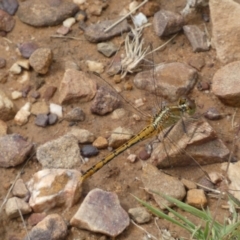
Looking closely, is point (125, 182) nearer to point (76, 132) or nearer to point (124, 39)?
point (76, 132)

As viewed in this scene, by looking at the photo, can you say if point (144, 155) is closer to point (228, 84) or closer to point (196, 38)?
point (228, 84)

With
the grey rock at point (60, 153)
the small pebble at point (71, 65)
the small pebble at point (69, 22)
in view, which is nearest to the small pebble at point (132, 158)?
the grey rock at point (60, 153)

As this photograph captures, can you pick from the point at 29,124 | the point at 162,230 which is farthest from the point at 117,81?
the point at 162,230

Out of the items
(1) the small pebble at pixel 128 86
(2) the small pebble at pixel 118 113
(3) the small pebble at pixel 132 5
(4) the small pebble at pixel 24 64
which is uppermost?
(4) the small pebble at pixel 24 64

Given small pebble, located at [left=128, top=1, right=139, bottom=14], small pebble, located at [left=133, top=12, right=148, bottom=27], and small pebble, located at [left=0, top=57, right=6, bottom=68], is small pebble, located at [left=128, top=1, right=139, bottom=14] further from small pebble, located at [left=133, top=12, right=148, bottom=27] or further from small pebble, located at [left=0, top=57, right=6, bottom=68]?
small pebble, located at [left=0, top=57, right=6, bottom=68]

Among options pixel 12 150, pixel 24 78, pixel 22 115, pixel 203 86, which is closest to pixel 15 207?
pixel 12 150

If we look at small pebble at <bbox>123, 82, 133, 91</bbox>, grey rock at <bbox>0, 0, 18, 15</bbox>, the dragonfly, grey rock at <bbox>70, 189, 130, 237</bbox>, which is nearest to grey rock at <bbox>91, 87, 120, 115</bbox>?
small pebble at <bbox>123, 82, 133, 91</bbox>

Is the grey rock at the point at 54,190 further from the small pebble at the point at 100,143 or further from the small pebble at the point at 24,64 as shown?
the small pebble at the point at 24,64
